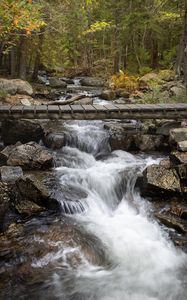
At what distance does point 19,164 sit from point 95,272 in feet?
14.3

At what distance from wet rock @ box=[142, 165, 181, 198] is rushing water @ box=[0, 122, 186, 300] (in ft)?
1.26

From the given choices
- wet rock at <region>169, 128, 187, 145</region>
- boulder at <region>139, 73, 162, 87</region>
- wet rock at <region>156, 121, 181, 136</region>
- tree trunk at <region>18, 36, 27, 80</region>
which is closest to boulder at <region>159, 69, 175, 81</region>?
boulder at <region>139, 73, 162, 87</region>

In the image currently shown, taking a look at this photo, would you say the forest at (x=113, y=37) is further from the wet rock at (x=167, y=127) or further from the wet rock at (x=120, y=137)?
the wet rock at (x=120, y=137)

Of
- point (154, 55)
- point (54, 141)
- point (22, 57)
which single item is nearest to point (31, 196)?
point (54, 141)

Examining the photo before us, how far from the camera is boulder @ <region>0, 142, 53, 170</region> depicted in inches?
360

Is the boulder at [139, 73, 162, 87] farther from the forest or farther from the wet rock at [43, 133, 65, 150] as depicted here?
the wet rock at [43, 133, 65, 150]

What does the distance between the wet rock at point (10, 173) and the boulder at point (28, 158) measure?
0.28 metres

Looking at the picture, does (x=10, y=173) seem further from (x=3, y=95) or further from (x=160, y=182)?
(x=3, y=95)

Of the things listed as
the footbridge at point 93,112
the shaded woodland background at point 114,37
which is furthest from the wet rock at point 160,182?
the shaded woodland background at point 114,37

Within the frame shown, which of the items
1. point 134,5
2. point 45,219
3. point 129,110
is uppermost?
point 134,5

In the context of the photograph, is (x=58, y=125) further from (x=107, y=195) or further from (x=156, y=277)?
(x=156, y=277)

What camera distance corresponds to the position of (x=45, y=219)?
710 centimetres

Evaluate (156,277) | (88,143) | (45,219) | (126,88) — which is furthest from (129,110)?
(126,88)

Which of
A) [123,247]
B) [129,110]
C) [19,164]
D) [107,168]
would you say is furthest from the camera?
[129,110]
